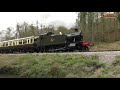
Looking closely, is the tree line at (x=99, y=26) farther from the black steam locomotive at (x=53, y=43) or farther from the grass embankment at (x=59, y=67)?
the grass embankment at (x=59, y=67)

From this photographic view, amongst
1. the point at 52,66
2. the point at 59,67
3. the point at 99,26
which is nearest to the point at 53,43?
the point at 52,66

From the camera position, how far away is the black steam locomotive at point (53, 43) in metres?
26.9

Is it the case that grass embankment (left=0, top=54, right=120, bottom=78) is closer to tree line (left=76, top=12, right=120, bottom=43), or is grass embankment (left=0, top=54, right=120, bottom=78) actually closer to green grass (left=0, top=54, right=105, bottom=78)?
green grass (left=0, top=54, right=105, bottom=78)

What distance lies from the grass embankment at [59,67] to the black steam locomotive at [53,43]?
3.17 metres

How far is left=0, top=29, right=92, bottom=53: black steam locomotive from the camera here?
2694 cm

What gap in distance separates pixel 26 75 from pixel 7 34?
41.3 meters

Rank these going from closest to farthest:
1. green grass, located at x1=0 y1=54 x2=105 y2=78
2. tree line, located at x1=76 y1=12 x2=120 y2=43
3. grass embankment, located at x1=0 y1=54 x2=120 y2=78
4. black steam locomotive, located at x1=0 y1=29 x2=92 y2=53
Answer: grass embankment, located at x1=0 y1=54 x2=120 y2=78
green grass, located at x1=0 y1=54 x2=105 y2=78
black steam locomotive, located at x1=0 y1=29 x2=92 y2=53
tree line, located at x1=76 y1=12 x2=120 y2=43

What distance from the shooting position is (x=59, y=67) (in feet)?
64.3

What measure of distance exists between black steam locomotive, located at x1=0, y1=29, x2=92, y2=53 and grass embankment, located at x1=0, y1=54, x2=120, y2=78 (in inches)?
125

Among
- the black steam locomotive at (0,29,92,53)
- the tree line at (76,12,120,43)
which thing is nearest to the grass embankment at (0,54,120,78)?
the black steam locomotive at (0,29,92,53)

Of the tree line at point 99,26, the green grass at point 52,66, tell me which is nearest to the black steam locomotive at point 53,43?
the green grass at point 52,66

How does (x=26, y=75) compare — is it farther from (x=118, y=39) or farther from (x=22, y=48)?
(x=118, y=39)

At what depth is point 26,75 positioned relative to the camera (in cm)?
2148
